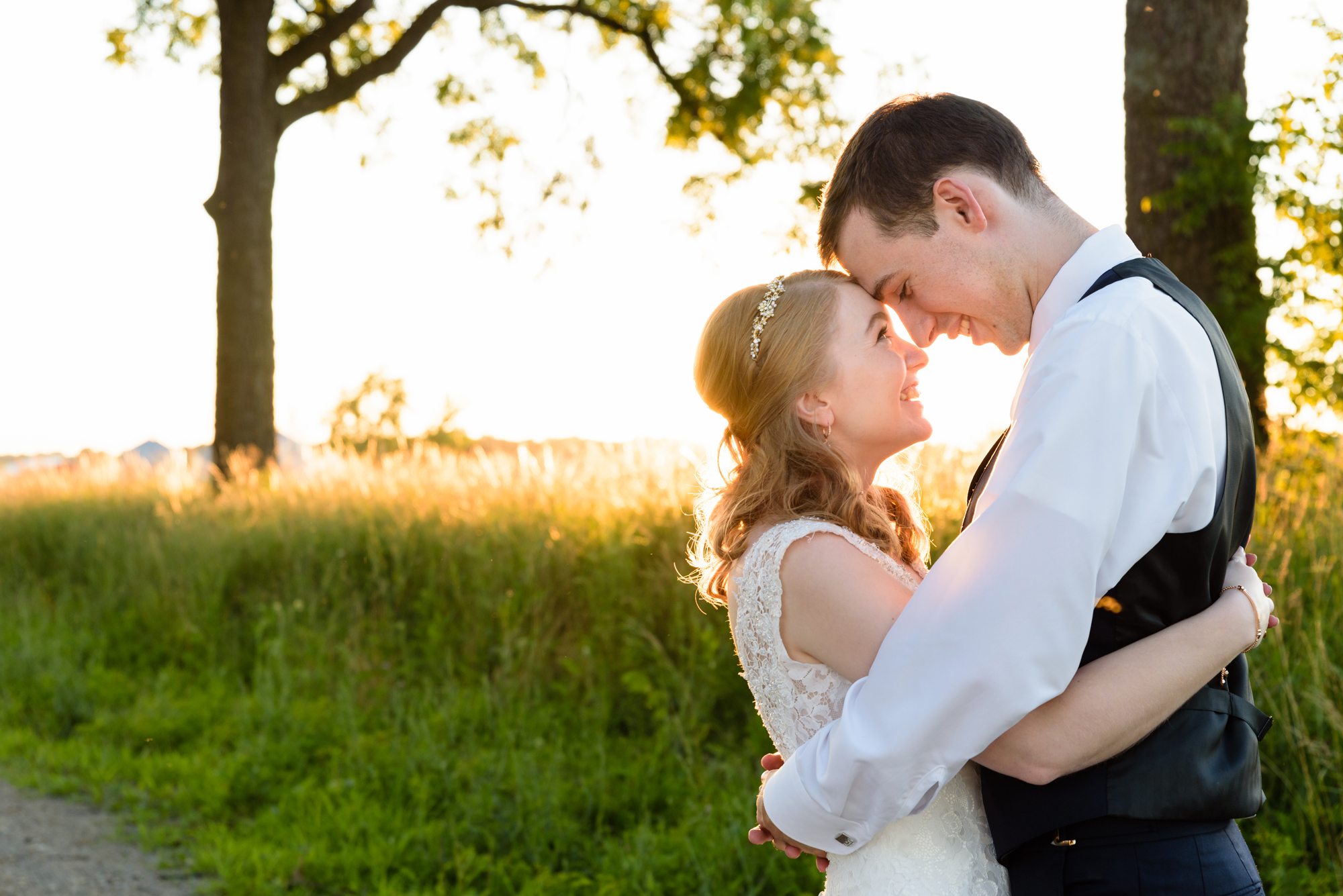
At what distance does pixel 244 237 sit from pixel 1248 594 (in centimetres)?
1276

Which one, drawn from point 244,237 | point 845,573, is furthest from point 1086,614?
point 244,237

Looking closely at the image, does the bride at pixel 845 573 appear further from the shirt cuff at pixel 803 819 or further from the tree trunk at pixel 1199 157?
the tree trunk at pixel 1199 157

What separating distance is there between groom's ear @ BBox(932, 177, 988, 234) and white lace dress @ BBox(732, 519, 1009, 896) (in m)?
0.68

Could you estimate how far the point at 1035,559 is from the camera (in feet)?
5.08

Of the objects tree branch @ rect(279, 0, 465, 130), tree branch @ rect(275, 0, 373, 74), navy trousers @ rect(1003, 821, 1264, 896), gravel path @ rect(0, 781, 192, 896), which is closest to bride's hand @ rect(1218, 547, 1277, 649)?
navy trousers @ rect(1003, 821, 1264, 896)

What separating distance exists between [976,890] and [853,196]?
4.78 ft

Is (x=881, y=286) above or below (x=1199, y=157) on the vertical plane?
below

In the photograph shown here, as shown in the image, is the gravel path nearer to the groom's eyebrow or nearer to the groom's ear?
the groom's eyebrow

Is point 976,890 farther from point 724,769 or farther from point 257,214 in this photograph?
point 257,214

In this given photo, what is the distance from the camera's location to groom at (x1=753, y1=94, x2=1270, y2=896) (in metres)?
1.56

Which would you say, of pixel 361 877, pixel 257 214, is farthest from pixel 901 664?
pixel 257 214

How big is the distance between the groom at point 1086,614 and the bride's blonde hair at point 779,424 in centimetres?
57

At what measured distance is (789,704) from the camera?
2.23 meters

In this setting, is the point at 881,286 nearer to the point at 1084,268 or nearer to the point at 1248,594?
the point at 1084,268
